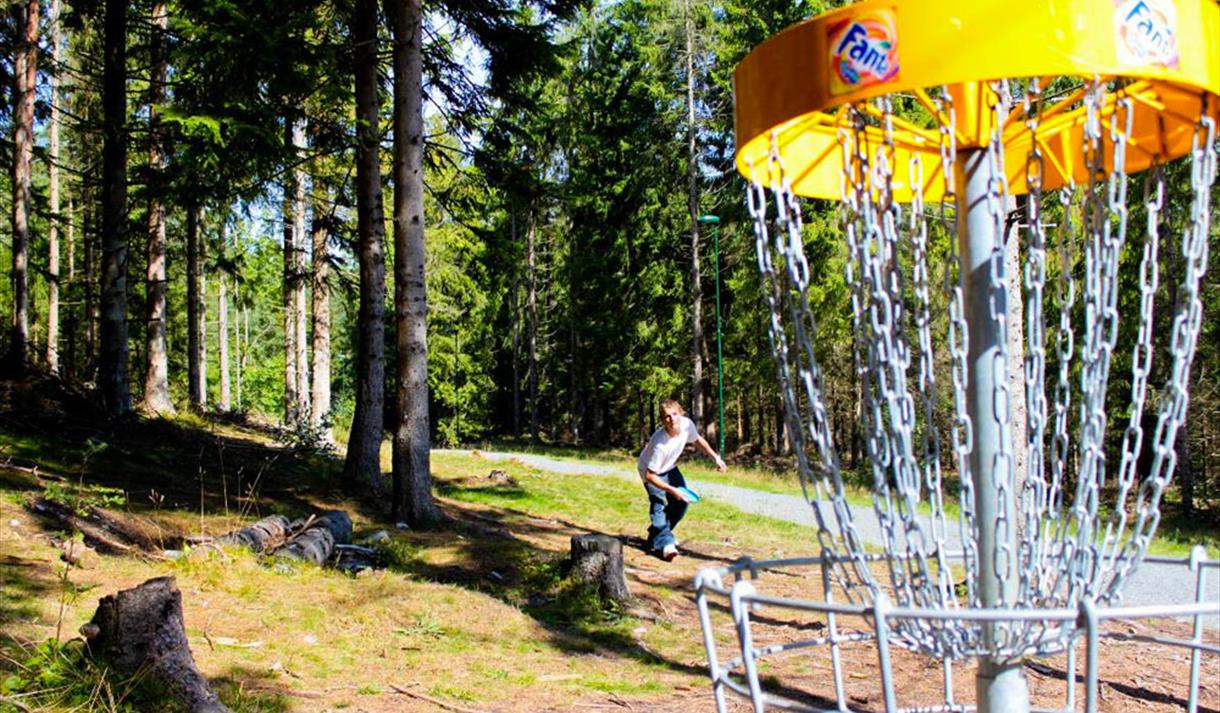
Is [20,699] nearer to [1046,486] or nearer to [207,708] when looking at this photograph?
[207,708]

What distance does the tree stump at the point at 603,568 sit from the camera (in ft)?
25.1

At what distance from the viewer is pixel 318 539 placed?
795 centimetres

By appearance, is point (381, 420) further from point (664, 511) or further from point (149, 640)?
point (149, 640)

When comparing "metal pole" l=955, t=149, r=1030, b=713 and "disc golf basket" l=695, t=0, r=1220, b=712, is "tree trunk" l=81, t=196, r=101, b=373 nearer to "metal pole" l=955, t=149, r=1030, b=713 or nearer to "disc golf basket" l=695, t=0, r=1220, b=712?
"disc golf basket" l=695, t=0, r=1220, b=712

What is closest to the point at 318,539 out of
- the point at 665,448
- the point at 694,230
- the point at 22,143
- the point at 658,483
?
the point at 658,483

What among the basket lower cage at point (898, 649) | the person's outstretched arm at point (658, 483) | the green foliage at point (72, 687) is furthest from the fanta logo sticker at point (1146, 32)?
the person's outstretched arm at point (658, 483)

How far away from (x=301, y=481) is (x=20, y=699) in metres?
7.71

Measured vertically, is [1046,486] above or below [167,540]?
above

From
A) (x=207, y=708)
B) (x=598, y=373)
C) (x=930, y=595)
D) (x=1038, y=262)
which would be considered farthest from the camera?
(x=598, y=373)

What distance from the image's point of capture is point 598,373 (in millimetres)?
36062

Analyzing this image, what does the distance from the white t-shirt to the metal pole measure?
7.27 meters

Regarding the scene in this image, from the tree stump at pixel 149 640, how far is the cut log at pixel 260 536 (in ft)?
9.89

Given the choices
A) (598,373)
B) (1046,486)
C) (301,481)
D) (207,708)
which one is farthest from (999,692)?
(598,373)

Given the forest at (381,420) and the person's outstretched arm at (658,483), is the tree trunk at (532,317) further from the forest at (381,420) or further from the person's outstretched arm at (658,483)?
the person's outstretched arm at (658,483)
